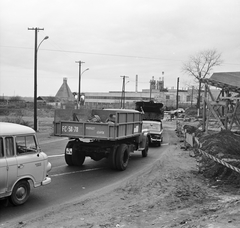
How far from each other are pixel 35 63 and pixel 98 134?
66.9 ft

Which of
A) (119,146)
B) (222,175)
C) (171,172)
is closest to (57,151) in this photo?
(119,146)

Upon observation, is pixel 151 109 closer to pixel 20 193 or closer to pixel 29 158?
pixel 29 158

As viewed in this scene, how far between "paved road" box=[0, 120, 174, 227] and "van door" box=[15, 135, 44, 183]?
27.2 inches

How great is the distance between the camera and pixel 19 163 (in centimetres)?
726

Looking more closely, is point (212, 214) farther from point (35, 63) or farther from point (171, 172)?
point (35, 63)

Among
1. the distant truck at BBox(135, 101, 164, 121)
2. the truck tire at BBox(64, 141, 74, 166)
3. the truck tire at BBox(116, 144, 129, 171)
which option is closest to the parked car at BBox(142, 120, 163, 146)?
the distant truck at BBox(135, 101, 164, 121)

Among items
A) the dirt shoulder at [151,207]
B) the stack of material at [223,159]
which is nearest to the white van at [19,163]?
the dirt shoulder at [151,207]

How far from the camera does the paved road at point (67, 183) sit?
287 inches

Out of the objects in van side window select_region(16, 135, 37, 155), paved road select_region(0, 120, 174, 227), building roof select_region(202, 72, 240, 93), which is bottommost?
paved road select_region(0, 120, 174, 227)

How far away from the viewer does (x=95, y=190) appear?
30.2 feet

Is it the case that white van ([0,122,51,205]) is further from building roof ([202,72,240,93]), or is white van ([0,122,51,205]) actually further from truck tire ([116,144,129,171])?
building roof ([202,72,240,93])

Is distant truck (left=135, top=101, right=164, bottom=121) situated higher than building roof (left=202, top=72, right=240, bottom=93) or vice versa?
building roof (left=202, top=72, right=240, bottom=93)

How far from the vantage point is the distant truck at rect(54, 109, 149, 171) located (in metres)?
11.3

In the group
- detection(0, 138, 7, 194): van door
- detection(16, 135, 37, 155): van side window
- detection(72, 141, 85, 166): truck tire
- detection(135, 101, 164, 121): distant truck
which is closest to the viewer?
detection(0, 138, 7, 194): van door
